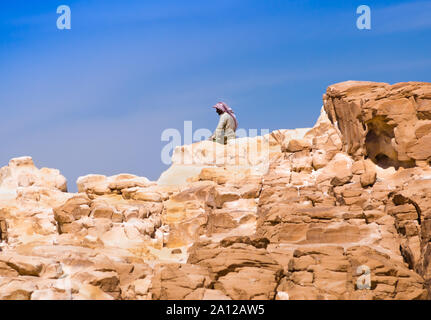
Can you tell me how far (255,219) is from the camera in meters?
32.7

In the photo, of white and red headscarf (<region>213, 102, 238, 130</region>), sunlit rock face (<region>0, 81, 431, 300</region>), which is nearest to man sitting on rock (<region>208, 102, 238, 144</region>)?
white and red headscarf (<region>213, 102, 238, 130</region>)

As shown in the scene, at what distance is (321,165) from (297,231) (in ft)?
20.8

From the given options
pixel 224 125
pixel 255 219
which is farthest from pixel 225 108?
pixel 255 219

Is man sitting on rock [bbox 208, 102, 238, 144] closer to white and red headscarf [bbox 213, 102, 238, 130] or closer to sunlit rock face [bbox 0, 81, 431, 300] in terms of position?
white and red headscarf [bbox 213, 102, 238, 130]

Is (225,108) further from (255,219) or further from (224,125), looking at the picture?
(255,219)

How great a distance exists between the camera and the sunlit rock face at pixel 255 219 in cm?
2544

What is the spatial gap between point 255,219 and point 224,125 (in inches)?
578

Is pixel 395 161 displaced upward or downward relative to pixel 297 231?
upward

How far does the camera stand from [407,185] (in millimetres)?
30797

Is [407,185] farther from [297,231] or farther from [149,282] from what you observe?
[149,282]

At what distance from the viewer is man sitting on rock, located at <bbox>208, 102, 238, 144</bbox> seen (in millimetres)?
46062

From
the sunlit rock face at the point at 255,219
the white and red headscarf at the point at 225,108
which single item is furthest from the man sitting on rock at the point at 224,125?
the sunlit rock face at the point at 255,219

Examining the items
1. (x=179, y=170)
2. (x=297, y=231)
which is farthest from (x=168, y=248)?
(x=179, y=170)

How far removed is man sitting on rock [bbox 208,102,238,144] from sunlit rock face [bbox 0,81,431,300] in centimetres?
271
